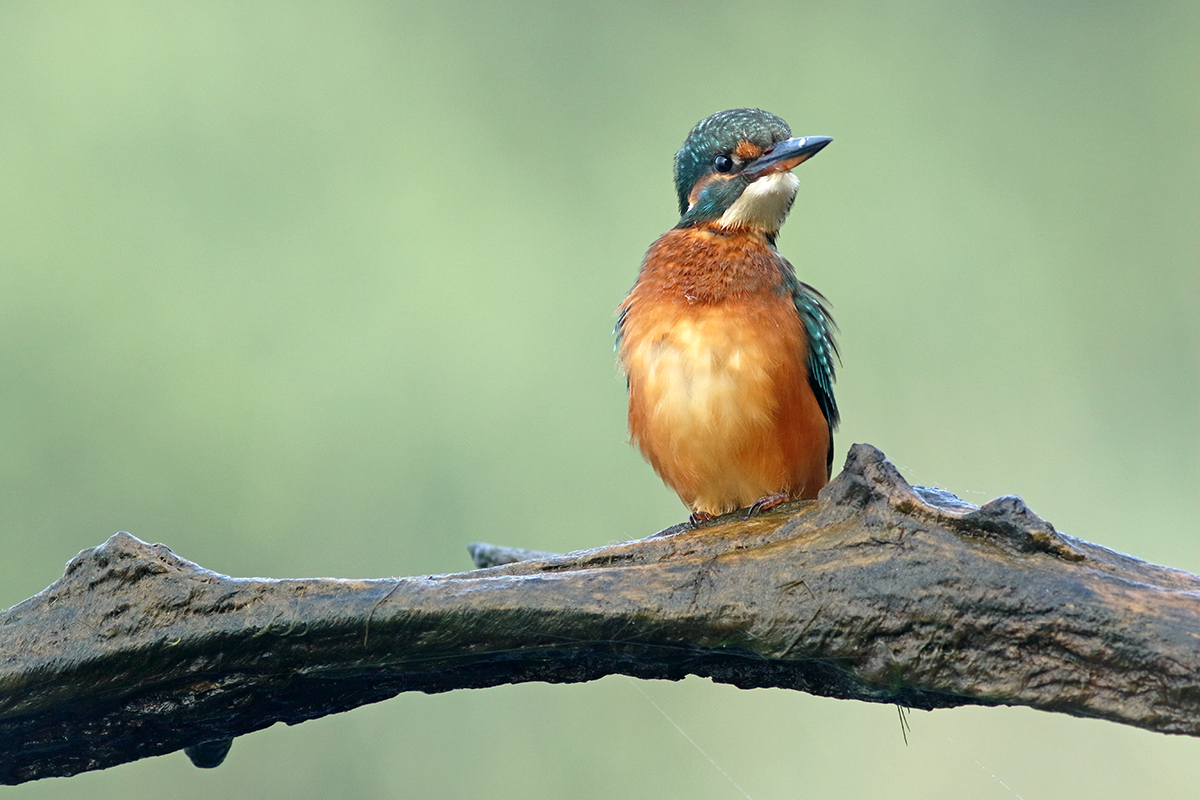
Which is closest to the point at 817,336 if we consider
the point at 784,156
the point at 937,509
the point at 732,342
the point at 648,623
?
the point at 732,342

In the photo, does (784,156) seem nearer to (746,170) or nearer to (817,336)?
(746,170)

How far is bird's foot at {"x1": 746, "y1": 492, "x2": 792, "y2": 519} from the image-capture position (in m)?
2.03

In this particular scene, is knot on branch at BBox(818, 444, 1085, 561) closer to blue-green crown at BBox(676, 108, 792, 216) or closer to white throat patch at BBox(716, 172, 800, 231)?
white throat patch at BBox(716, 172, 800, 231)

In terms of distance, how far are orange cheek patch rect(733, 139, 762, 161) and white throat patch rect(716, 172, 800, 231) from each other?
0.20 ft

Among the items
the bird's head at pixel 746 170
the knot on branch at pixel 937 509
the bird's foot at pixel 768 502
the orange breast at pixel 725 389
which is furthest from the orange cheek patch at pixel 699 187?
the knot on branch at pixel 937 509

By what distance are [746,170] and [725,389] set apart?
471mm

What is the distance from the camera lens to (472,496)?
389cm

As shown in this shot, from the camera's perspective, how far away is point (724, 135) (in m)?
2.35

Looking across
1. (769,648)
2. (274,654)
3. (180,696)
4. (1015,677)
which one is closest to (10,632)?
(180,696)

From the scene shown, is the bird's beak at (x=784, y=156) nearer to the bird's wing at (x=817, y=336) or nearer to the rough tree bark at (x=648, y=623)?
the bird's wing at (x=817, y=336)

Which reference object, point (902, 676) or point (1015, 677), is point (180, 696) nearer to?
point (902, 676)

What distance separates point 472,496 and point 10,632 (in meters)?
2.26

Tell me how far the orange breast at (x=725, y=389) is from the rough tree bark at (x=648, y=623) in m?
0.41

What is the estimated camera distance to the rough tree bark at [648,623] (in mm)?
1582
